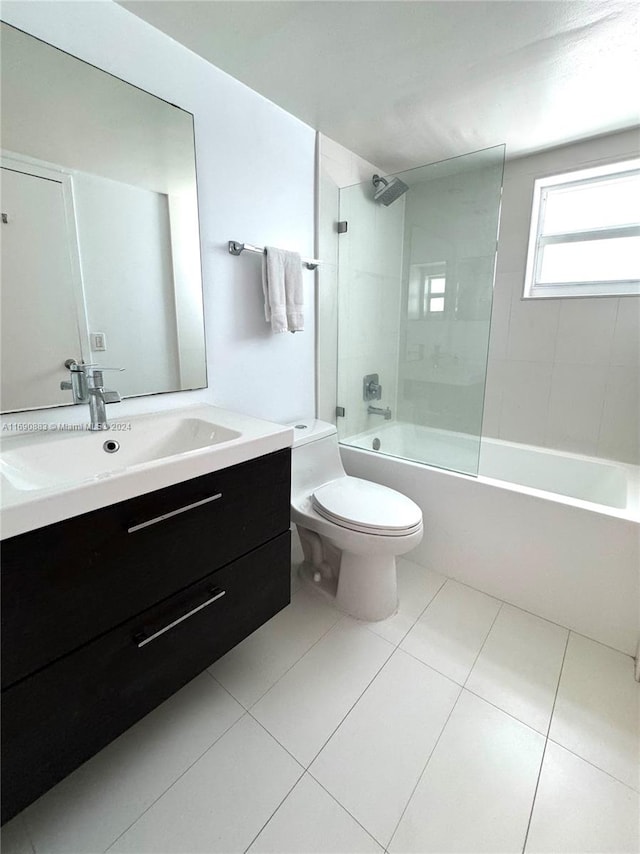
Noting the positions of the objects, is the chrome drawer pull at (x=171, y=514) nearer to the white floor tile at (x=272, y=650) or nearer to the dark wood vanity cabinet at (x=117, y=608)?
the dark wood vanity cabinet at (x=117, y=608)

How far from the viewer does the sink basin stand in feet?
2.94

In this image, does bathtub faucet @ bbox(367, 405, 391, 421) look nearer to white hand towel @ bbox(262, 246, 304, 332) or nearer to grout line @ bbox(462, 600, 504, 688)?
white hand towel @ bbox(262, 246, 304, 332)

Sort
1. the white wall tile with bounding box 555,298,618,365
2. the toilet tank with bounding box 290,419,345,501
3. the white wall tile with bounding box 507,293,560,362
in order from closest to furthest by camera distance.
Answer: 1. the toilet tank with bounding box 290,419,345,501
2. the white wall tile with bounding box 555,298,618,365
3. the white wall tile with bounding box 507,293,560,362

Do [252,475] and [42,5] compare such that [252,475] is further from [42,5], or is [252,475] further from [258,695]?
[42,5]

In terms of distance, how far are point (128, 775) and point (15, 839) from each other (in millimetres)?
234

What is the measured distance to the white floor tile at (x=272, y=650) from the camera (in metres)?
1.25

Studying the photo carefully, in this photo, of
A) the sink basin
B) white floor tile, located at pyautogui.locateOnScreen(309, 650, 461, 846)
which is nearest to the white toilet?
white floor tile, located at pyautogui.locateOnScreen(309, 650, 461, 846)

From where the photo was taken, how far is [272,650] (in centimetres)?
138

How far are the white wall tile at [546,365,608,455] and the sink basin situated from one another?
1.93m

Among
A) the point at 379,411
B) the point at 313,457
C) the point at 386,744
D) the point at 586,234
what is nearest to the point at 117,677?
the point at 386,744

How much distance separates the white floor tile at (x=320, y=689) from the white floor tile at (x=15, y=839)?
0.56 metres

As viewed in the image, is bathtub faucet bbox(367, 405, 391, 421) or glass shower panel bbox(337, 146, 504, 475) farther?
bathtub faucet bbox(367, 405, 391, 421)

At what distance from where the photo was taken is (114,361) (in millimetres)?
1204

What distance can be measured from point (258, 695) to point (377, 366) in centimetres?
176
